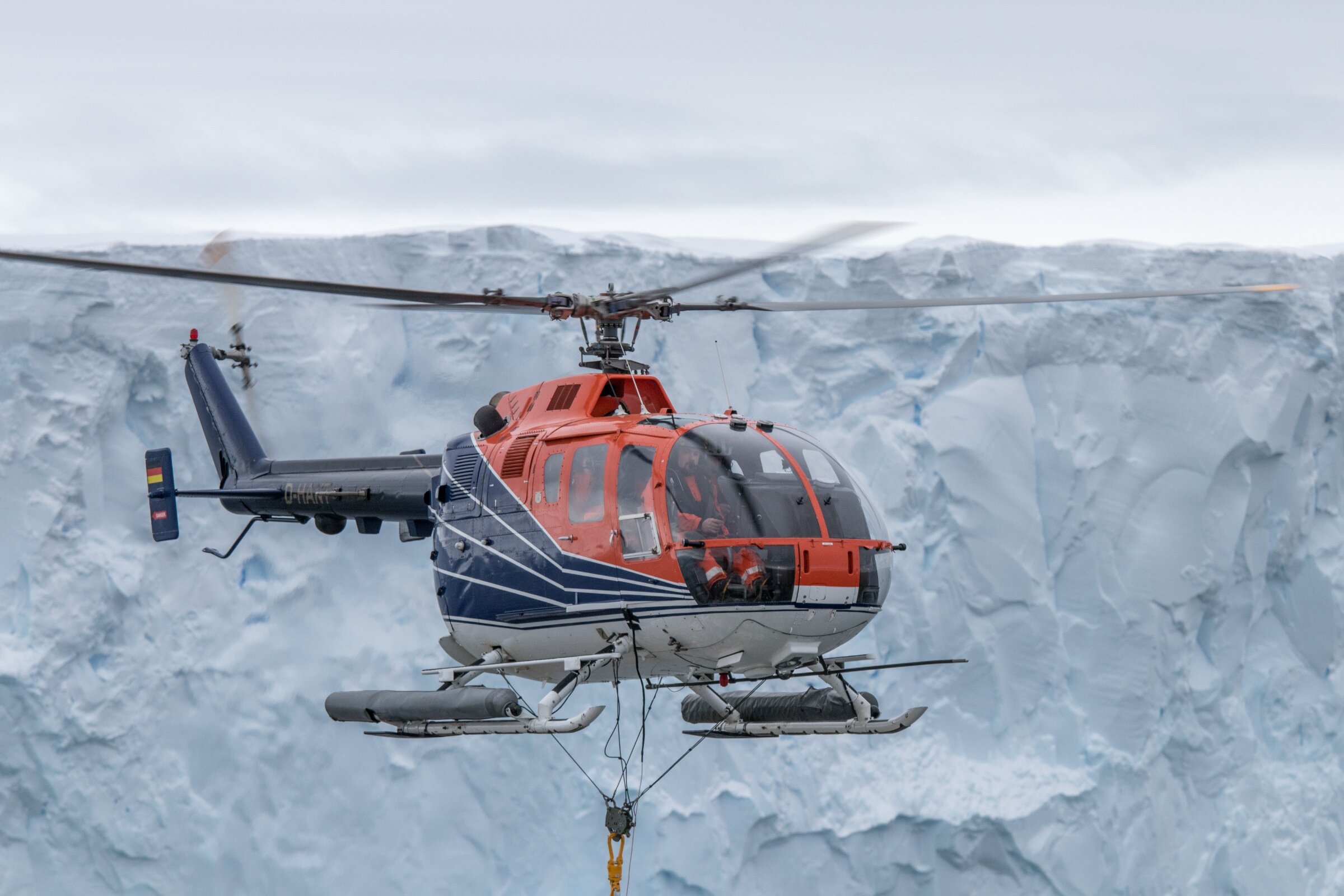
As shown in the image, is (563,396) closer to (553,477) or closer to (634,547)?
(553,477)

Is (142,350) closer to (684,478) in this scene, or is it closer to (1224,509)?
(684,478)

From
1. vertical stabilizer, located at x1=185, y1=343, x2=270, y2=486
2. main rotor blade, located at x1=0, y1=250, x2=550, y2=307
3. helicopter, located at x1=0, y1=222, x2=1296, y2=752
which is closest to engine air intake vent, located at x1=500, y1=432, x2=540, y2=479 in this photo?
helicopter, located at x1=0, y1=222, x2=1296, y2=752

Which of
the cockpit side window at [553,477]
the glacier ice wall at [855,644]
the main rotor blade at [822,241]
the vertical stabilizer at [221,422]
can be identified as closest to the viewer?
the main rotor blade at [822,241]

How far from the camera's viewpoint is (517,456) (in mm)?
8219

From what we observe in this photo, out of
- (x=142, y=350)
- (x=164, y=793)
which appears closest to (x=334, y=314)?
Answer: (x=142, y=350)

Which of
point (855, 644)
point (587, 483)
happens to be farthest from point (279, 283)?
point (855, 644)

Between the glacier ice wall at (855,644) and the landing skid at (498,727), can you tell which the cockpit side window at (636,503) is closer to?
the landing skid at (498,727)

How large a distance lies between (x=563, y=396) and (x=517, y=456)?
1.35 ft

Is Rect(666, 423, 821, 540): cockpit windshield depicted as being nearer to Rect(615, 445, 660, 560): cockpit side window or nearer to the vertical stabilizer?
Rect(615, 445, 660, 560): cockpit side window

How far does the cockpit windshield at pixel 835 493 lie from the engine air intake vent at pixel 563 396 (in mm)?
1100

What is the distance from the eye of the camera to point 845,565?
7570 millimetres

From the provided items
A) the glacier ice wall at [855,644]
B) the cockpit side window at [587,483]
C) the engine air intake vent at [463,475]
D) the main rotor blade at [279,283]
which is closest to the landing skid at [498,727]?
the cockpit side window at [587,483]

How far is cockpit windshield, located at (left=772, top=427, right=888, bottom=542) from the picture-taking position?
7621 mm

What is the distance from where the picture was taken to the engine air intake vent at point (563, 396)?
8367mm
